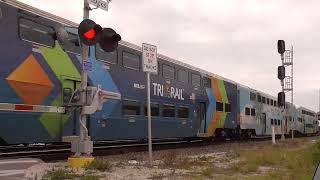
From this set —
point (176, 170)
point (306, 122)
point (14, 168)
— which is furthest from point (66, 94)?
point (306, 122)

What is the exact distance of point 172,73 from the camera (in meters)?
24.3

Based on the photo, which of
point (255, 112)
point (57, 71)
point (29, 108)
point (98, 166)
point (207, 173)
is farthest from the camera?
point (255, 112)

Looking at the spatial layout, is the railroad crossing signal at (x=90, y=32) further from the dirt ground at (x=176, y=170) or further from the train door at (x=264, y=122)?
the train door at (x=264, y=122)

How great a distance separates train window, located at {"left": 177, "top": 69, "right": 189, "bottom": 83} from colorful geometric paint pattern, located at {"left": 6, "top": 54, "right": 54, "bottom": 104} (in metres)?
10.9

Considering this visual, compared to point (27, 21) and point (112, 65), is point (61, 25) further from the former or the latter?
point (112, 65)

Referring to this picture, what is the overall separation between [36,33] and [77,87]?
7.41 ft

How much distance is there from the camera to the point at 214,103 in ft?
98.3

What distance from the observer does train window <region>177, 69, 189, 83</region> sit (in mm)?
25175

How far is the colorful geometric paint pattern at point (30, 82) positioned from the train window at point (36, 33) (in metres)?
0.55

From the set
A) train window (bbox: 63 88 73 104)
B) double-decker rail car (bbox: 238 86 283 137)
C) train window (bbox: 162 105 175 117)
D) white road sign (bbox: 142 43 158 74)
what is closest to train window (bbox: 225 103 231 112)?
double-decker rail car (bbox: 238 86 283 137)

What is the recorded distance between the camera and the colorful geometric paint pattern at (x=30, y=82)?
44.7 feet

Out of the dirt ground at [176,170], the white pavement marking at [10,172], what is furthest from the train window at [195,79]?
the white pavement marking at [10,172]

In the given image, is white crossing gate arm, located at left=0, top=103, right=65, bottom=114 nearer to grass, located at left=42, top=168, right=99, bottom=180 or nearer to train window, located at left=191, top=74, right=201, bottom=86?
grass, located at left=42, top=168, right=99, bottom=180

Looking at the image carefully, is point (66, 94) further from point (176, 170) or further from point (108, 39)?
point (176, 170)
